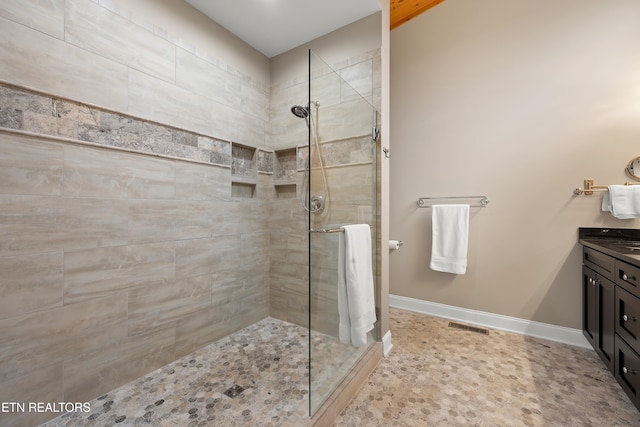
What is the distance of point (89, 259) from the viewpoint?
53.6 inches

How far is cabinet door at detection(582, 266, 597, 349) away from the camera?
1741 mm

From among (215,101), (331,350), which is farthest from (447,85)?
(331,350)

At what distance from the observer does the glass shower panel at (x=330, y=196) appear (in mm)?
1221

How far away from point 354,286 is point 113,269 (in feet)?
4.54

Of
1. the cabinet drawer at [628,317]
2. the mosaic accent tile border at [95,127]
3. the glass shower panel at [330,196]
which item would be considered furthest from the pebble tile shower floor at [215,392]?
the cabinet drawer at [628,317]

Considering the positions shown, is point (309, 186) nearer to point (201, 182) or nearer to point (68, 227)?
point (201, 182)

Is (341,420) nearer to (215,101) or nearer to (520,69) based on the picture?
(215,101)

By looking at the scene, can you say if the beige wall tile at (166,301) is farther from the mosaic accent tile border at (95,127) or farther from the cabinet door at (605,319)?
the cabinet door at (605,319)

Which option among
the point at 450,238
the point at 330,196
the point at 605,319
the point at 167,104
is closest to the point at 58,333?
the point at 167,104

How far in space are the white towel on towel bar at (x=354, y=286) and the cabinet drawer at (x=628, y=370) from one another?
1.26 m

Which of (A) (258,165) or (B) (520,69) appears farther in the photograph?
(A) (258,165)

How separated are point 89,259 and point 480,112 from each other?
309 centimetres

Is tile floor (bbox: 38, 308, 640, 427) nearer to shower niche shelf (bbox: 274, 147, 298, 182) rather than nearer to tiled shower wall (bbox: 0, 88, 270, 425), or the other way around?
tiled shower wall (bbox: 0, 88, 270, 425)

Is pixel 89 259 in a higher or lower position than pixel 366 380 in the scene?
higher
